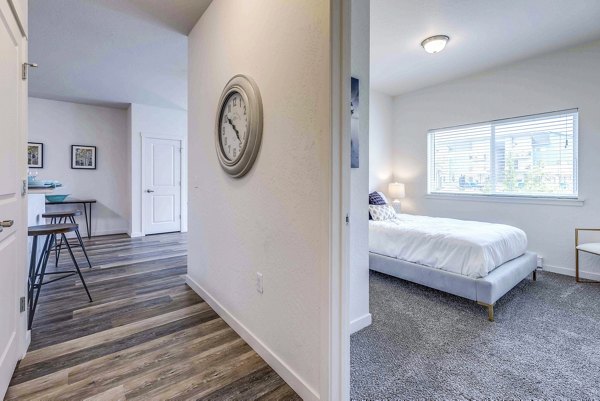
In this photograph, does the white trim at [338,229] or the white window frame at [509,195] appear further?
the white window frame at [509,195]

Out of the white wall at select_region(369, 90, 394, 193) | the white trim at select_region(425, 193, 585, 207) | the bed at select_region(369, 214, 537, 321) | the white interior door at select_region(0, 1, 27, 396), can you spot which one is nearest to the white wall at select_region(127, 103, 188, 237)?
the white interior door at select_region(0, 1, 27, 396)

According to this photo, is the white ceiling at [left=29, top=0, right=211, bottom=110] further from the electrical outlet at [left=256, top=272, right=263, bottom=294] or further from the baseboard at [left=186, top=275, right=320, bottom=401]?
the baseboard at [left=186, top=275, right=320, bottom=401]

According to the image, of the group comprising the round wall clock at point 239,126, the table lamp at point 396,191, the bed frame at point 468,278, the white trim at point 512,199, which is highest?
the round wall clock at point 239,126

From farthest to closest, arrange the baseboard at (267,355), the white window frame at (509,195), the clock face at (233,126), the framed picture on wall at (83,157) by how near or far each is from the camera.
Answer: the framed picture on wall at (83,157) < the white window frame at (509,195) < the clock face at (233,126) < the baseboard at (267,355)

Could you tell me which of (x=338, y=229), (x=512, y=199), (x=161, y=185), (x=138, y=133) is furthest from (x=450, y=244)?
(x=138, y=133)

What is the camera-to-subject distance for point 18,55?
1.54 metres

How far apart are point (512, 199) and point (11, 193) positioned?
192 inches

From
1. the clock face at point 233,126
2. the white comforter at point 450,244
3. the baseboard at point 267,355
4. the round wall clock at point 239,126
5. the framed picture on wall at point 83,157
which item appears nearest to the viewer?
the baseboard at point 267,355

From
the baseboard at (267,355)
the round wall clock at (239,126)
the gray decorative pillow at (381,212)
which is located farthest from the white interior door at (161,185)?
the gray decorative pillow at (381,212)

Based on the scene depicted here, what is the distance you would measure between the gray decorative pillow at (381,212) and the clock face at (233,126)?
2.08m

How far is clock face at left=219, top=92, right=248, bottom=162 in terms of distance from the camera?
1823 mm

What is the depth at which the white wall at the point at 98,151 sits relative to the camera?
16.1 feet

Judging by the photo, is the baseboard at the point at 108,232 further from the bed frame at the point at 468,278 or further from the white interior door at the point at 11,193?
the bed frame at the point at 468,278

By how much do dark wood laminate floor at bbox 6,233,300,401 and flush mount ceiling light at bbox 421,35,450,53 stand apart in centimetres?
337
